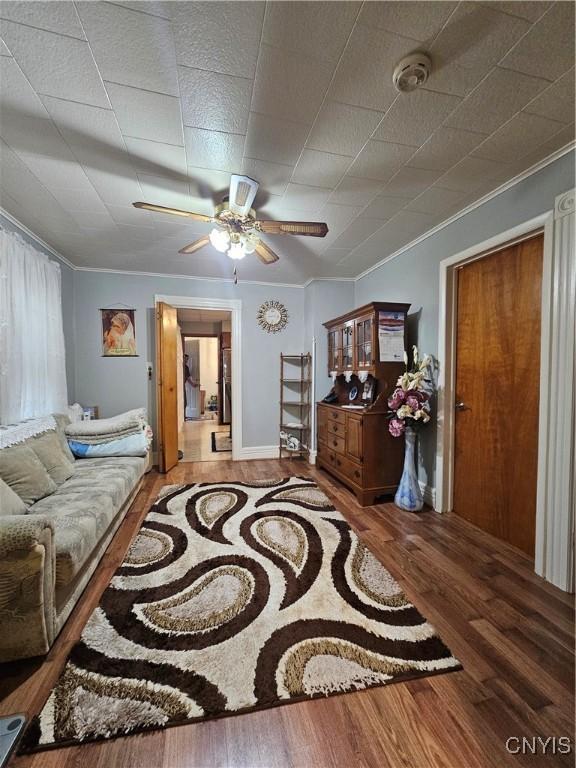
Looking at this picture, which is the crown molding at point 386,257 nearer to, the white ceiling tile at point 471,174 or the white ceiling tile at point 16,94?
the white ceiling tile at point 471,174

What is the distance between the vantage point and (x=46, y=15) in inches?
41.6

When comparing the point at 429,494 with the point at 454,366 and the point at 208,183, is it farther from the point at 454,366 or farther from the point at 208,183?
the point at 208,183

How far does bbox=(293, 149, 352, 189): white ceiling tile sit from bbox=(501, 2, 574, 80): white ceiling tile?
2.64 ft

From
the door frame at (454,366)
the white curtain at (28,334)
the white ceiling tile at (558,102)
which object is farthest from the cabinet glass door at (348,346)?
the white curtain at (28,334)

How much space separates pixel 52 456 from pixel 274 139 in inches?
102

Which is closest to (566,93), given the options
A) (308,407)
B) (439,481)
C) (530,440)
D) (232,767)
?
(530,440)

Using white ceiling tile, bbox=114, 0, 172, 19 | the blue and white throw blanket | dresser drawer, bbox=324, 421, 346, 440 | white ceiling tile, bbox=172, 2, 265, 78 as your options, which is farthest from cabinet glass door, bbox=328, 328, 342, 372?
white ceiling tile, bbox=114, 0, 172, 19

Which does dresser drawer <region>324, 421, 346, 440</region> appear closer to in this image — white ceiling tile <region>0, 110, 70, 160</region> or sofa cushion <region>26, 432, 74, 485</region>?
sofa cushion <region>26, 432, 74, 485</region>

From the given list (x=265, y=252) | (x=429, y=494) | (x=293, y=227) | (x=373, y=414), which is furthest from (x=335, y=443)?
(x=293, y=227)

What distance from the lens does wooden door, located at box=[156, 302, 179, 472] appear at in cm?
357

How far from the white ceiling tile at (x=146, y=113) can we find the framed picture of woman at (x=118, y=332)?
258 cm

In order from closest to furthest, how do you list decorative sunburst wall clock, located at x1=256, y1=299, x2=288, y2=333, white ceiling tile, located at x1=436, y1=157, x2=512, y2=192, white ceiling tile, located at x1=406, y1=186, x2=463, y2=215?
white ceiling tile, located at x1=436, y1=157, x2=512, y2=192 → white ceiling tile, located at x1=406, y1=186, x2=463, y2=215 → decorative sunburst wall clock, located at x1=256, y1=299, x2=288, y2=333

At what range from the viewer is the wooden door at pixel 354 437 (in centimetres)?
281

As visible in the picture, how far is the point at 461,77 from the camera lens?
1.27 metres
